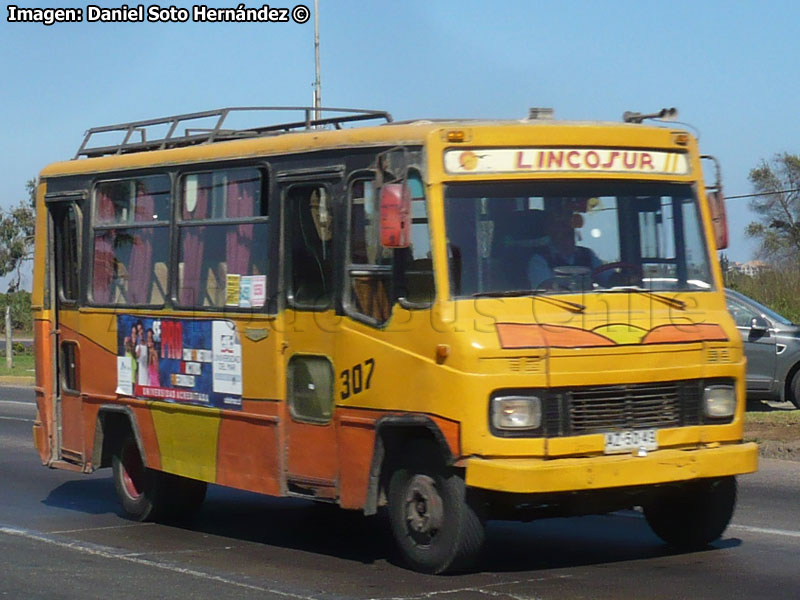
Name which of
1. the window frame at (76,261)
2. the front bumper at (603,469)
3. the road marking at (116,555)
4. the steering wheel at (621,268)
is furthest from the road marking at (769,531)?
the window frame at (76,261)

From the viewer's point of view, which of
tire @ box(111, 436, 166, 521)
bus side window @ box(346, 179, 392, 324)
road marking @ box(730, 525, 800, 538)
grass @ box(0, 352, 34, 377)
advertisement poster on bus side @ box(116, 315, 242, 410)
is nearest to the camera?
bus side window @ box(346, 179, 392, 324)

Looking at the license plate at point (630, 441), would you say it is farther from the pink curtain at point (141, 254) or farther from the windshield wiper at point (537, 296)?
the pink curtain at point (141, 254)

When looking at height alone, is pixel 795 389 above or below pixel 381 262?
below

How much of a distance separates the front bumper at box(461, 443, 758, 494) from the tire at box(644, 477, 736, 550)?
1.34ft

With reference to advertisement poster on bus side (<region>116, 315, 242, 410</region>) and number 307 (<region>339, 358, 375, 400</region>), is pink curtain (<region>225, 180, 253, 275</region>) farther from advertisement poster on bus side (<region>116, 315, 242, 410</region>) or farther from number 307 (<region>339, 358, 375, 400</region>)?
number 307 (<region>339, 358, 375, 400</region>)

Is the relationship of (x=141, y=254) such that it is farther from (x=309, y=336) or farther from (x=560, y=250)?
(x=560, y=250)

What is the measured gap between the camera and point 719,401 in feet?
27.2

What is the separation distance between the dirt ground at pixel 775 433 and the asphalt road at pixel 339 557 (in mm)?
1845

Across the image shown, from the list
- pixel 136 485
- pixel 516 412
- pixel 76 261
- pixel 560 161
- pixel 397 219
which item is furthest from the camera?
pixel 76 261

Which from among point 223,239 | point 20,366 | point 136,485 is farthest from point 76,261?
point 20,366

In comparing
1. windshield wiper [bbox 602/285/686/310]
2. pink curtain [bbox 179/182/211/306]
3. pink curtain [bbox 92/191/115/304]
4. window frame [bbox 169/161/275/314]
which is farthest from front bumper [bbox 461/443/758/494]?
pink curtain [bbox 92/191/115/304]

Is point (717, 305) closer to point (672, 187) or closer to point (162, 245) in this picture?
point (672, 187)

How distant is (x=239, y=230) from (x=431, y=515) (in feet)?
8.80

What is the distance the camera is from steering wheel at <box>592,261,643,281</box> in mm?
8484
